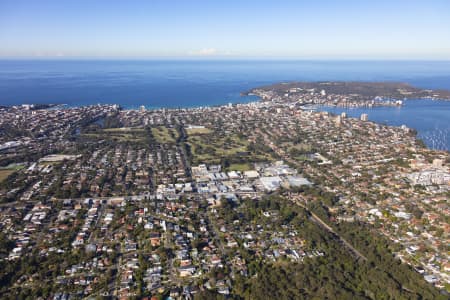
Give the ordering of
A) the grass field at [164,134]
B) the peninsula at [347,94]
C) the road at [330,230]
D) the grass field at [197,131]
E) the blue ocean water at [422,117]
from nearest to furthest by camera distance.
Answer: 1. the road at [330,230]
2. the grass field at [164,134]
3. the blue ocean water at [422,117]
4. the grass field at [197,131]
5. the peninsula at [347,94]

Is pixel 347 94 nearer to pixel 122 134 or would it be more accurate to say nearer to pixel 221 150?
pixel 221 150

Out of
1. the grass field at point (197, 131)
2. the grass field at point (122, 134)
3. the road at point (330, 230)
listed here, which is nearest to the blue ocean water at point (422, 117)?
the road at point (330, 230)

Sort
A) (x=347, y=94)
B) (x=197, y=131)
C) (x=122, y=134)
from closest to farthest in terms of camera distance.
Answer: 1. (x=122, y=134)
2. (x=197, y=131)
3. (x=347, y=94)

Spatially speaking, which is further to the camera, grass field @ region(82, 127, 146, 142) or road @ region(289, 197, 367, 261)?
grass field @ region(82, 127, 146, 142)

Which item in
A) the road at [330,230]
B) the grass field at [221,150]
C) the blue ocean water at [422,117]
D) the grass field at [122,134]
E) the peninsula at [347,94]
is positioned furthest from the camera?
the peninsula at [347,94]

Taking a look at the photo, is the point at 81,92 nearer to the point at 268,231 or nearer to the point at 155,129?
the point at 155,129

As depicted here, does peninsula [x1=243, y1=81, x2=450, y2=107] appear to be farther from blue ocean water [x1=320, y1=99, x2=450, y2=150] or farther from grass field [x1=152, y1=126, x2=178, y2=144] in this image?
grass field [x1=152, y1=126, x2=178, y2=144]

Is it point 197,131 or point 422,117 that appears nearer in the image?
point 197,131

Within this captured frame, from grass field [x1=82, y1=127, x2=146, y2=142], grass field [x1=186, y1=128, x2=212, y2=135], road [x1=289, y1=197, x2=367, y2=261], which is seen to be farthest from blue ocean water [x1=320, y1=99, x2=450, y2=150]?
grass field [x1=82, y1=127, x2=146, y2=142]

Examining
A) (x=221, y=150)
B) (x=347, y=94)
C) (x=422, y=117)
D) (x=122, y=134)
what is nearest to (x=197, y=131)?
(x=221, y=150)

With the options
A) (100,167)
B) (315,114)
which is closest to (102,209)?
(100,167)

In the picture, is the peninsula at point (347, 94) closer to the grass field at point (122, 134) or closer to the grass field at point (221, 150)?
the grass field at point (221, 150)
